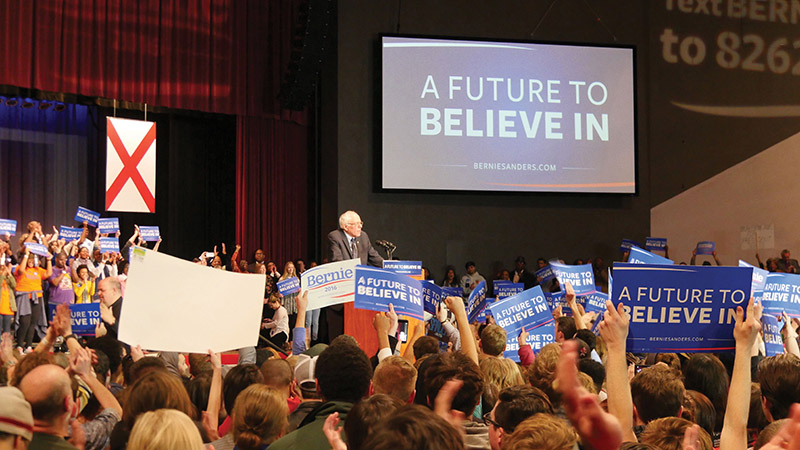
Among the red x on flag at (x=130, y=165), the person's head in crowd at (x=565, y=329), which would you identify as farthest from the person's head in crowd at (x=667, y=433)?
the red x on flag at (x=130, y=165)

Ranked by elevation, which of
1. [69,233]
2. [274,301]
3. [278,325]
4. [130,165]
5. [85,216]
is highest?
[130,165]

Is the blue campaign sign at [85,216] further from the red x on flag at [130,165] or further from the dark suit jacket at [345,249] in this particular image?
→ the dark suit jacket at [345,249]

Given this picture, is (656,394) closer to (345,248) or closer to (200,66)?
(345,248)

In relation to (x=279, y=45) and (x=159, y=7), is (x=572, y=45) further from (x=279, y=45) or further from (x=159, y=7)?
(x=159, y=7)

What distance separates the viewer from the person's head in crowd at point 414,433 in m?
1.31

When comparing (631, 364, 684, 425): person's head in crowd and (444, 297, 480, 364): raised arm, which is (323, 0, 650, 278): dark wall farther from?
(631, 364, 684, 425): person's head in crowd

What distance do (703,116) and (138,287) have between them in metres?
13.5

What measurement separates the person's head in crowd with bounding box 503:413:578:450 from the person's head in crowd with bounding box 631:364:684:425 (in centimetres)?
94

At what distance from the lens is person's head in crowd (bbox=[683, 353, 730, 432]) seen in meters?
3.30

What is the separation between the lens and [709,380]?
3.30 m

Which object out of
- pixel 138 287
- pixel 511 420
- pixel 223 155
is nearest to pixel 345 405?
pixel 511 420

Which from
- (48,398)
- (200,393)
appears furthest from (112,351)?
(48,398)

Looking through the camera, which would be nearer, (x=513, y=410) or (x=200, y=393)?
(x=513, y=410)

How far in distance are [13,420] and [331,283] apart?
364 cm
